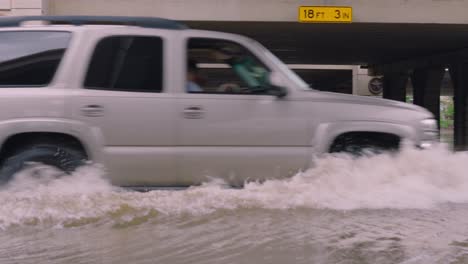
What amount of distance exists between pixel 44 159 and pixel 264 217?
2123mm

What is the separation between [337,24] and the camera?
17281 mm

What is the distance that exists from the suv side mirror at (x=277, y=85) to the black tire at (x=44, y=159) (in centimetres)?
193

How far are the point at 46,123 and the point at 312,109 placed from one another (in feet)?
8.35

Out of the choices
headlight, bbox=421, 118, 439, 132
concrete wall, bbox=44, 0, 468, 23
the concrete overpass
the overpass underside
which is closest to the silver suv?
headlight, bbox=421, 118, 439, 132

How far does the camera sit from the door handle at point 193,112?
5789mm

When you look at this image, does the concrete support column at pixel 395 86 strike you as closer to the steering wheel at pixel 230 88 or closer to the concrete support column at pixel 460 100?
the concrete support column at pixel 460 100

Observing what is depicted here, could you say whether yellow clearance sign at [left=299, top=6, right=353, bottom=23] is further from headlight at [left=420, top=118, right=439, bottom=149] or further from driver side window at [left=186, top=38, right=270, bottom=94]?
driver side window at [left=186, top=38, right=270, bottom=94]

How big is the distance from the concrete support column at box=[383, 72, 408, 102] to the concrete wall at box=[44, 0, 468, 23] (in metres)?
16.9

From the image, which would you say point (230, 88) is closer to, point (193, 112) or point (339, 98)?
point (193, 112)

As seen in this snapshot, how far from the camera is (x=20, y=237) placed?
4.95m

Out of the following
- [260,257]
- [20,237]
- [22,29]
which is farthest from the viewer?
[22,29]

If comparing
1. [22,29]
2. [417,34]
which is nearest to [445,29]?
[417,34]

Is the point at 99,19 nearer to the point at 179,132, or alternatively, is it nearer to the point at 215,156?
the point at 179,132

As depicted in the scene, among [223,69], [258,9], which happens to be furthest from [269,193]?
[258,9]
